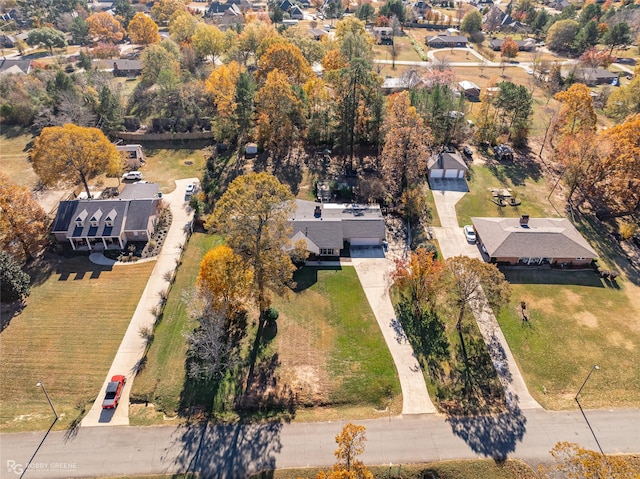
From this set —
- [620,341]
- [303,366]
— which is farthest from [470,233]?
[303,366]

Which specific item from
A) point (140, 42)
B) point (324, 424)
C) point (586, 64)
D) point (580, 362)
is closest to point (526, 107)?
point (580, 362)

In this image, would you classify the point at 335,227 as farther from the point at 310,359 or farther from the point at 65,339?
the point at 65,339

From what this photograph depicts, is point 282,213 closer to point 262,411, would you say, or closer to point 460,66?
point 262,411

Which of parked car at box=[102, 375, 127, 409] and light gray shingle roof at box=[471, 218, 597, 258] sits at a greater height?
light gray shingle roof at box=[471, 218, 597, 258]

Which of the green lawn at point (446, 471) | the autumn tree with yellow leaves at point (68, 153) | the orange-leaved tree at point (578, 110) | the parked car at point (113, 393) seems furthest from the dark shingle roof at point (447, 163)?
the parked car at point (113, 393)

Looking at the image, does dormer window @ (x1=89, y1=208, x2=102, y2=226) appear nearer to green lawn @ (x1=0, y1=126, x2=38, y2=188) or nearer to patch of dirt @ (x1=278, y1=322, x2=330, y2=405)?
green lawn @ (x1=0, y1=126, x2=38, y2=188)

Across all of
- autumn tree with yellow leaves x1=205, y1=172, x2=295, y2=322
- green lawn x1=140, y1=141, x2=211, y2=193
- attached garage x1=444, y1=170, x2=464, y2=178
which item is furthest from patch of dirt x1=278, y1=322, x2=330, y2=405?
attached garage x1=444, y1=170, x2=464, y2=178
